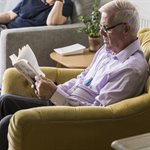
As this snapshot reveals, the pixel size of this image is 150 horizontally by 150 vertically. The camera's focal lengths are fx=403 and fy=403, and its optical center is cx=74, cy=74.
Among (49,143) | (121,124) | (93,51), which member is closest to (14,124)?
(49,143)

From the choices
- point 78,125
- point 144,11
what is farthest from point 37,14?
point 78,125

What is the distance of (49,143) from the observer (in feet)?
5.75

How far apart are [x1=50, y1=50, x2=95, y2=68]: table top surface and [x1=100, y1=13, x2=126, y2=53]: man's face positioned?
31.1 inches

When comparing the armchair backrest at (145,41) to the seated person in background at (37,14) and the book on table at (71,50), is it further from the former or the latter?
the seated person in background at (37,14)

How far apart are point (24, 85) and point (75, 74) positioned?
31 cm

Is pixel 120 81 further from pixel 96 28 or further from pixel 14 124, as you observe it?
pixel 96 28

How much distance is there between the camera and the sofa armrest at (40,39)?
3.22m

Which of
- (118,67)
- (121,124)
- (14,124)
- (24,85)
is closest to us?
(14,124)

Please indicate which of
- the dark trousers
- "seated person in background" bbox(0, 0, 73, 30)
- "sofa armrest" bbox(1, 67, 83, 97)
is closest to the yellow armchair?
the dark trousers

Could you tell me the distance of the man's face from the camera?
1985mm

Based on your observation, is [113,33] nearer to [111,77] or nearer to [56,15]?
[111,77]

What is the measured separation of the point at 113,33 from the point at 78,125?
1.72ft

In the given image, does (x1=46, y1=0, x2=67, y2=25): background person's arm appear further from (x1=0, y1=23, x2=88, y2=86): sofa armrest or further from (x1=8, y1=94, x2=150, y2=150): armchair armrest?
(x1=8, y1=94, x2=150, y2=150): armchair armrest

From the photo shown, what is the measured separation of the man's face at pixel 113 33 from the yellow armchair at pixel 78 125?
0.88 feet
